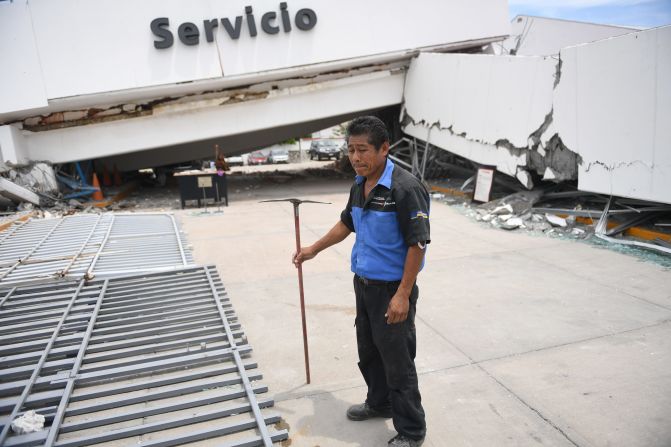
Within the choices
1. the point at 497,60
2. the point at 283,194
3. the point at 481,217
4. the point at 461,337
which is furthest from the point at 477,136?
the point at 461,337

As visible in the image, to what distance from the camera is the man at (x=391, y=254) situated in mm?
2209

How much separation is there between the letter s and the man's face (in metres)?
10.3

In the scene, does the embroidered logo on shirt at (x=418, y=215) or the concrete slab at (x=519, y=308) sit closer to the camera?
the embroidered logo on shirt at (x=418, y=215)

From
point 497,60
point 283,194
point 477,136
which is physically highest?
point 497,60

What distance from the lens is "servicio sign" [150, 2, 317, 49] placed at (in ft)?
35.5

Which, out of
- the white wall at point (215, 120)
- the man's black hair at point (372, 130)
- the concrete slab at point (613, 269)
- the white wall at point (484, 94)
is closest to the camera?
the man's black hair at point (372, 130)

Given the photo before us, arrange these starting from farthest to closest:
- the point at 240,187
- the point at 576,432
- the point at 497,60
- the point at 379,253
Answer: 1. the point at 240,187
2. the point at 497,60
3. the point at 576,432
4. the point at 379,253

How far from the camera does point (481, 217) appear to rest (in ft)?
27.9

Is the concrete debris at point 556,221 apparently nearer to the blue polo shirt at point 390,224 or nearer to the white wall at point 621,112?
the white wall at point 621,112

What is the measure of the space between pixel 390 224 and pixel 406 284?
31 centimetres

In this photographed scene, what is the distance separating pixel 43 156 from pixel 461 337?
11.7 metres

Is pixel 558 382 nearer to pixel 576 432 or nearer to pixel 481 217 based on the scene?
pixel 576 432

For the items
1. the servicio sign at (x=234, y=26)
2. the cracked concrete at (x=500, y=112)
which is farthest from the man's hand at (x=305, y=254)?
the servicio sign at (x=234, y=26)

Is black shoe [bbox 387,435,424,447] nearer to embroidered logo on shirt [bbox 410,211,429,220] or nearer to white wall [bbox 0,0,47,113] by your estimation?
embroidered logo on shirt [bbox 410,211,429,220]
